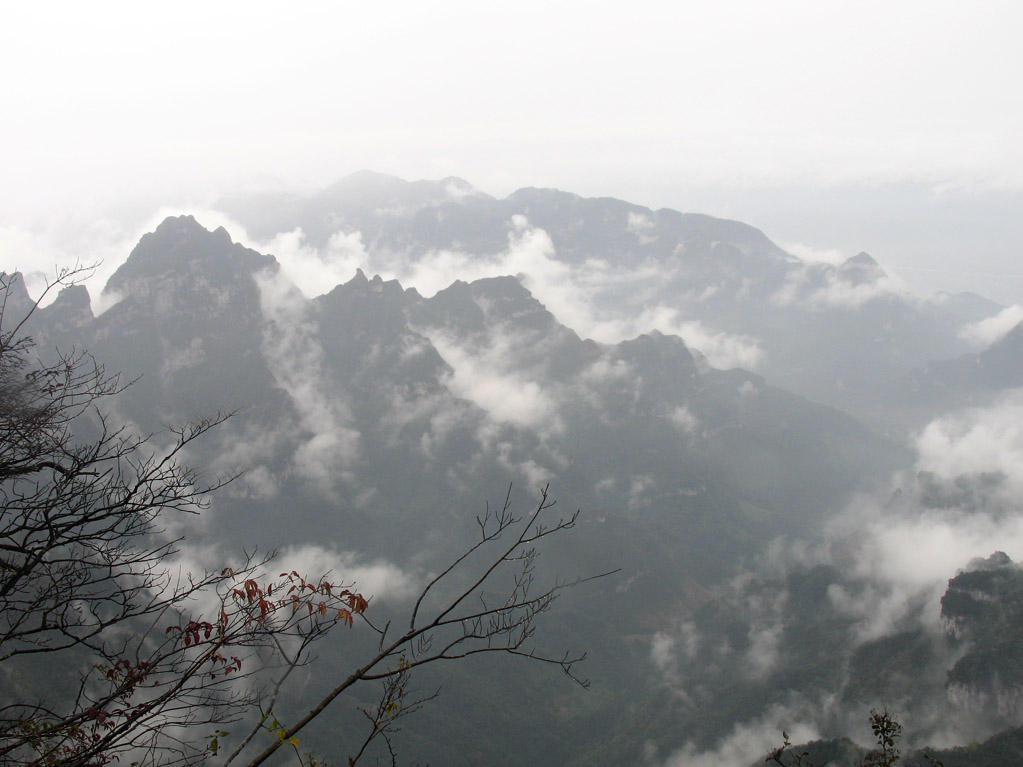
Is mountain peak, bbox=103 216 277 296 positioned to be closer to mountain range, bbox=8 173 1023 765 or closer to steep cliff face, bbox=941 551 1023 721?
mountain range, bbox=8 173 1023 765

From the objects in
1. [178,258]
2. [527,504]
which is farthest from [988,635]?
[178,258]

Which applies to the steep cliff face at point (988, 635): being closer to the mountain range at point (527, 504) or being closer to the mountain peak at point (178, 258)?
the mountain range at point (527, 504)

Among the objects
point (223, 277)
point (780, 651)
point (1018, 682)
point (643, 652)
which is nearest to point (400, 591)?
point (643, 652)

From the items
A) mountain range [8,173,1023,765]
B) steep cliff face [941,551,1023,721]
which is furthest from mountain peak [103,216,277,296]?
steep cliff face [941,551,1023,721]

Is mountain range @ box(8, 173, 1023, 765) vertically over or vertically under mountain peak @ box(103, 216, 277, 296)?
under

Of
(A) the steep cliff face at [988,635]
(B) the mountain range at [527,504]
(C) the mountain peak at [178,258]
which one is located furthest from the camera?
(C) the mountain peak at [178,258]

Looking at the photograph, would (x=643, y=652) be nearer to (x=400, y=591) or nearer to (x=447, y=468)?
(x=400, y=591)

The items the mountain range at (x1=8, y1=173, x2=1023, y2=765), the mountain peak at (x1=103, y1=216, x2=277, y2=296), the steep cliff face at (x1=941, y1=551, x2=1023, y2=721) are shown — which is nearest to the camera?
the steep cliff face at (x1=941, y1=551, x2=1023, y2=721)

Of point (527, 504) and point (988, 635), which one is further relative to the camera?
point (527, 504)

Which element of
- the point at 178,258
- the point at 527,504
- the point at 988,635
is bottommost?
the point at 988,635

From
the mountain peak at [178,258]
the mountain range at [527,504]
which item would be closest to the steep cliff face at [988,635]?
the mountain range at [527,504]

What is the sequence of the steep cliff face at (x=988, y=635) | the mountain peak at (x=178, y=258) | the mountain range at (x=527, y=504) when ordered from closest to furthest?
the steep cliff face at (x=988, y=635) < the mountain range at (x=527, y=504) < the mountain peak at (x=178, y=258)

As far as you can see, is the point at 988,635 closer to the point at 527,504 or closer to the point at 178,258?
the point at 527,504

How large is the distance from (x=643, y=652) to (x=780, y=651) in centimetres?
2903
